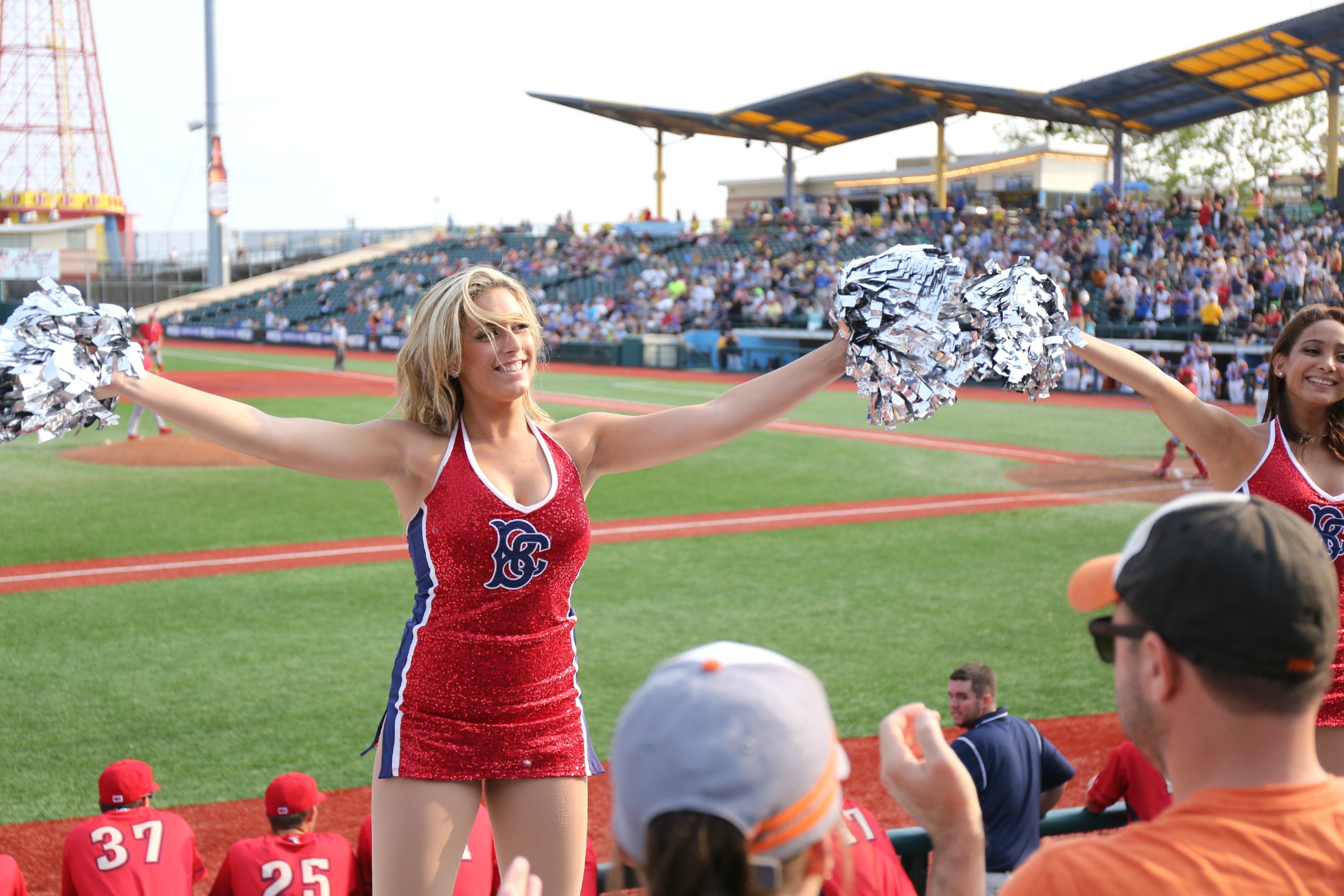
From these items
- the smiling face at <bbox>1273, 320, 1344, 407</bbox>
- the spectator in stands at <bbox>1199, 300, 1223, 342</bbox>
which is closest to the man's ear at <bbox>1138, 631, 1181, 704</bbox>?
the smiling face at <bbox>1273, 320, 1344, 407</bbox>

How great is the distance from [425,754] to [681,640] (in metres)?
4.65

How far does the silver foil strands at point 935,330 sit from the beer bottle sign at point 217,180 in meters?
45.2

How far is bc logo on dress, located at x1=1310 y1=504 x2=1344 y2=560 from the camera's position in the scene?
10.2 feet

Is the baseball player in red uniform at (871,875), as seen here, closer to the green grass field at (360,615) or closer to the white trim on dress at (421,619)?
the white trim on dress at (421,619)

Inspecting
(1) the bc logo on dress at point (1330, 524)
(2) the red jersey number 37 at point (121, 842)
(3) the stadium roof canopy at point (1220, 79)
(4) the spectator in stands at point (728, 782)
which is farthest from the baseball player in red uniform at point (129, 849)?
(3) the stadium roof canopy at point (1220, 79)

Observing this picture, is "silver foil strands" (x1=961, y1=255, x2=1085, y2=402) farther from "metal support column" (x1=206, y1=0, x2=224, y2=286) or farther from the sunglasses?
"metal support column" (x1=206, y1=0, x2=224, y2=286)

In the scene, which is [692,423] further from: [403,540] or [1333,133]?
[1333,133]

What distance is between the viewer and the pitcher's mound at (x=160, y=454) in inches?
566

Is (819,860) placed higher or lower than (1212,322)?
lower

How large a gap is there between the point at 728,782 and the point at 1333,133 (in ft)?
96.8

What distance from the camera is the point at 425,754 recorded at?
2.51 m

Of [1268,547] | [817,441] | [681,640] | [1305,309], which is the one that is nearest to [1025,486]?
[817,441]

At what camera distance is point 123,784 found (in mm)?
3500

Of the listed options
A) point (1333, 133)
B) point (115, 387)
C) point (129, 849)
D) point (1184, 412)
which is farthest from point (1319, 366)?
point (1333, 133)
